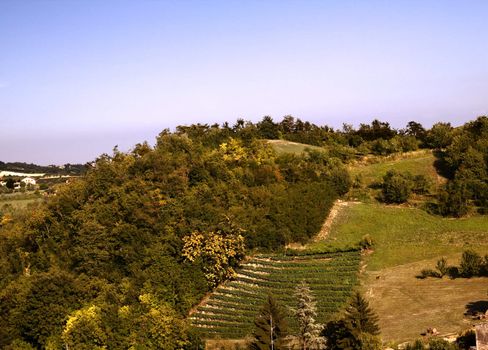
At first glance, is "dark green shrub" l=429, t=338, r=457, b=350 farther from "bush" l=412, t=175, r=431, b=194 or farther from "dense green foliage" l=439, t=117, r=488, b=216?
"bush" l=412, t=175, r=431, b=194

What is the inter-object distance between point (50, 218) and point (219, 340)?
24.5 m

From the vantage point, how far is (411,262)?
37.5m

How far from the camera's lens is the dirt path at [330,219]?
144 feet

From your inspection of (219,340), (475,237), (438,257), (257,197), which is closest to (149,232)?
(257,197)

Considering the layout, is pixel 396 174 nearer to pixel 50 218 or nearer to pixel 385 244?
pixel 385 244

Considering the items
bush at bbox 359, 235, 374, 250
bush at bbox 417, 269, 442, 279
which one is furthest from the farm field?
bush at bbox 417, 269, 442, 279

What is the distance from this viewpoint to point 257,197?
152ft

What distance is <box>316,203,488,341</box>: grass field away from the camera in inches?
1136

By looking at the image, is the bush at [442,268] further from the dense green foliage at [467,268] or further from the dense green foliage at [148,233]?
the dense green foliage at [148,233]

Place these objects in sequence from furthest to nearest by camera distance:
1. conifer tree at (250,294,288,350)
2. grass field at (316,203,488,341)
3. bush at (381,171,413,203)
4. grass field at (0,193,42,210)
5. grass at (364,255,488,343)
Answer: grass field at (0,193,42,210), bush at (381,171,413,203), grass field at (316,203,488,341), grass at (364,255,488,343), conifer tree at (250,294,288,350)

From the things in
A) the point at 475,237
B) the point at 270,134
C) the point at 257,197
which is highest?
the point at 270,134

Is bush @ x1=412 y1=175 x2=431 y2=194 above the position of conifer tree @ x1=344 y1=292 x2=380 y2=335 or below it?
above

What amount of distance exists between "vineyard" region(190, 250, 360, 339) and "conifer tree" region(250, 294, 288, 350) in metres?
5.80

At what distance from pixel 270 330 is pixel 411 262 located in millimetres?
16718
